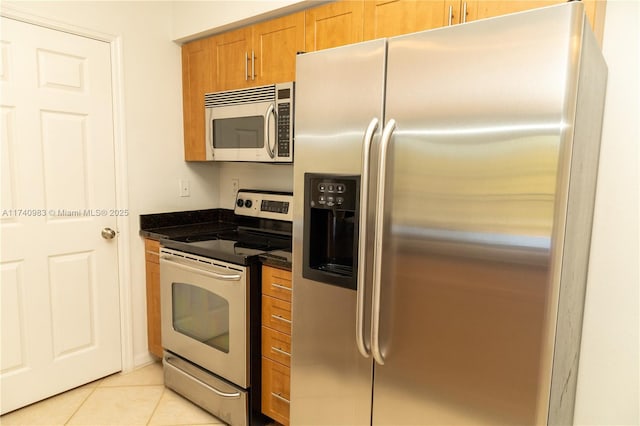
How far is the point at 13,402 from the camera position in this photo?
86.5 inches

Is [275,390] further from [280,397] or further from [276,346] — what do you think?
[276,346]

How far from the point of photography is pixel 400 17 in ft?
5.60

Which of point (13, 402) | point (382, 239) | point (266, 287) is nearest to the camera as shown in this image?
point (382, 239)

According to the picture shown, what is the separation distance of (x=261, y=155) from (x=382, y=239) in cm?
121

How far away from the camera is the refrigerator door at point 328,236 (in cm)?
130

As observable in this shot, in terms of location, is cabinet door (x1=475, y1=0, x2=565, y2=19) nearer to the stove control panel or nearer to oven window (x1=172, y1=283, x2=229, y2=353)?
the stove control panel

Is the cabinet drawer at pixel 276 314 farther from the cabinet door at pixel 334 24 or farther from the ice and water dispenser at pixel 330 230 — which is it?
the cabinet door at pixel 334 24

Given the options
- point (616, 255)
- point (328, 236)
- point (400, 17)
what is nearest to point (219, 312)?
point (328, 236)

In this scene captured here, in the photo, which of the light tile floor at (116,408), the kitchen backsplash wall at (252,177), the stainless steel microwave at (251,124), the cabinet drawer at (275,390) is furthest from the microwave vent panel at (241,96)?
the light tile floor at (116,408)

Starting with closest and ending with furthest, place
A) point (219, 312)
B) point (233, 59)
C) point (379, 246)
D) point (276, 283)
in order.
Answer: point (379, 246)
point (276, 283)
point (219, 312)
point (233, 59)

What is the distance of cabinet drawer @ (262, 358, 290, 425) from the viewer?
1.93 m

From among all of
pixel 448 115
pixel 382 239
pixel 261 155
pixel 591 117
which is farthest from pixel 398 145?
pixel 261 155

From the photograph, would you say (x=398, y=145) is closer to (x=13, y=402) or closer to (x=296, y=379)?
(x=296, y=379)

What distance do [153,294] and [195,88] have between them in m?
1.37
